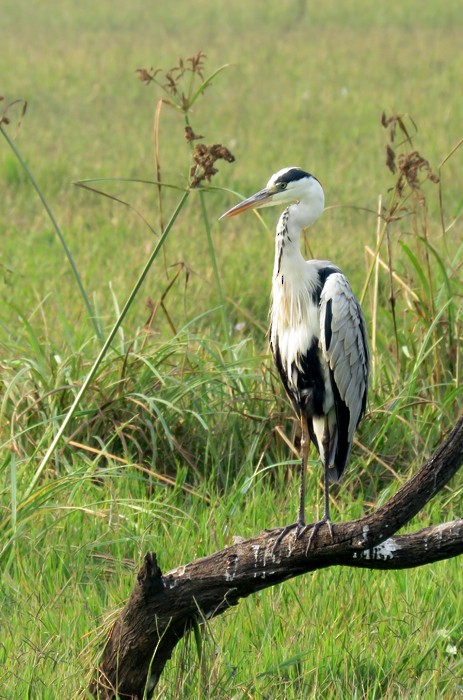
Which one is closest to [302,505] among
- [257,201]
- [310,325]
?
[310,325]

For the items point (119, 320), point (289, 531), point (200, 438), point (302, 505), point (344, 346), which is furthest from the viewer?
point (200, 438)

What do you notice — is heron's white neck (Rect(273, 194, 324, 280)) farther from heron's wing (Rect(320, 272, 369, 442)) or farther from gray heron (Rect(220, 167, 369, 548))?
heron's wing (Rect(320, 272, 369, 442))

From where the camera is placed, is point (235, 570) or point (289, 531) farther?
point (289, 531)

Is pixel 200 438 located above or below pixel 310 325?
below

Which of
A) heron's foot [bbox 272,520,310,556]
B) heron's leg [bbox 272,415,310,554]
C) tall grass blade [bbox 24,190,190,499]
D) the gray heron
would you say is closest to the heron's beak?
the gray heron

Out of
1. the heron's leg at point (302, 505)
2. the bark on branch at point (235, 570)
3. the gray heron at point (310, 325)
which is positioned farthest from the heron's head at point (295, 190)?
the bark on branch at point (235, 570)

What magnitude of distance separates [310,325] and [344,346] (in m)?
0.13

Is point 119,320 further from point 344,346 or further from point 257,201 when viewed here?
point 344,346

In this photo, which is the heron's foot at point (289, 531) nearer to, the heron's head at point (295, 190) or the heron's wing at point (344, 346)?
the heron's wing at point (344, 346)

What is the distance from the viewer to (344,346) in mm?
3566

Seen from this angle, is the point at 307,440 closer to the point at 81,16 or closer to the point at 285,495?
the point at 285,495

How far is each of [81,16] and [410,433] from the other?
13324mm

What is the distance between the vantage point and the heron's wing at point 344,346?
351 centimetres

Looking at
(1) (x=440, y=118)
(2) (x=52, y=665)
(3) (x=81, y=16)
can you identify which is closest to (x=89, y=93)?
(1) (x=440, y=118)
